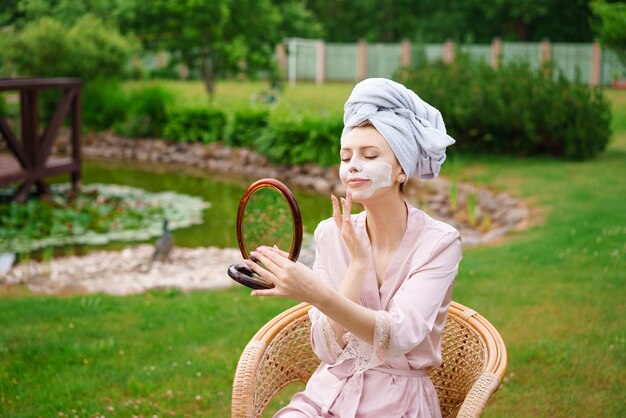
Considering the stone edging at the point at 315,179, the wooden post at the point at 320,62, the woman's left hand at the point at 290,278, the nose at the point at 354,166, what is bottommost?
the stone edging at the point at 315,179

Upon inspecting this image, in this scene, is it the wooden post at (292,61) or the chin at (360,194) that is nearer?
the chin at (360,194)

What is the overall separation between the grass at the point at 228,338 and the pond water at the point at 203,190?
2.68 metres

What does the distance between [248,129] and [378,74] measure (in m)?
Answer: 14.0

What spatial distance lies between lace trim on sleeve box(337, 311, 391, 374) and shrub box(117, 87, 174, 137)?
12750 millimetres

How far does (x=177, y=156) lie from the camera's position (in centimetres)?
1370

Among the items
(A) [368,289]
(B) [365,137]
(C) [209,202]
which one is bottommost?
(C) [209,202]

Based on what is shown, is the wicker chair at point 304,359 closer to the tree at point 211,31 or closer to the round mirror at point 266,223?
the round mirror at point 266,223

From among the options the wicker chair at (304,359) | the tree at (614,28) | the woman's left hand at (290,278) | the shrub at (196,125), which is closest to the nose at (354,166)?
the woman's left hand at (290,278)

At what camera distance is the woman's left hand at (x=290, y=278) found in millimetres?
1895

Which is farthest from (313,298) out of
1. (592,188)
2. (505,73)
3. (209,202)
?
(505,73)

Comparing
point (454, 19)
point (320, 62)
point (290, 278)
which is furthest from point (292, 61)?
point (290, 278)

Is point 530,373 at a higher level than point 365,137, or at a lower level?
lower

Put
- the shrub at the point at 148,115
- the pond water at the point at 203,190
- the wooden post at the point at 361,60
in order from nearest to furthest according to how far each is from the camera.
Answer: the pond water at the point at 203,190 < the shrub at the point at 148,115 < the wooden post at the point at 361,60

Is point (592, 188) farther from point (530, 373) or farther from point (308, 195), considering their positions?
point (530, 373)
